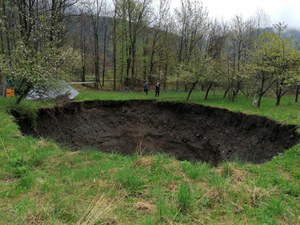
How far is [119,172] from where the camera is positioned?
615cm

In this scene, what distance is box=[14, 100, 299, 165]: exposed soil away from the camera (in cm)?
1405

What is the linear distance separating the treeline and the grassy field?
652 centimetres

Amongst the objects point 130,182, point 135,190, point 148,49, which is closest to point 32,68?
point 130,182

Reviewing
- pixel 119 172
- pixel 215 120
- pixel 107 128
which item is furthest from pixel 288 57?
pixel 119 172

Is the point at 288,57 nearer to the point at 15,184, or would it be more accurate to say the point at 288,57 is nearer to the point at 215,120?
the point at 215,120

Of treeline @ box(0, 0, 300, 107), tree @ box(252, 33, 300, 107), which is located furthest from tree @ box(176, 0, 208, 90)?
tree @ box(252, 33, 300, 107)

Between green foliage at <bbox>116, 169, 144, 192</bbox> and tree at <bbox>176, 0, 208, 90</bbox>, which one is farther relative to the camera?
tree at <bbox>176, 0, 208, 90</bbox>

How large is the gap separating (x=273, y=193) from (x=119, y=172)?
329cm

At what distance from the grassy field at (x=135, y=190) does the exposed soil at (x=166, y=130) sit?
6.03 metres

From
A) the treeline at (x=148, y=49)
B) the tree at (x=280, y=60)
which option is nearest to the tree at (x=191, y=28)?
the treeline at (x=148, y=49)

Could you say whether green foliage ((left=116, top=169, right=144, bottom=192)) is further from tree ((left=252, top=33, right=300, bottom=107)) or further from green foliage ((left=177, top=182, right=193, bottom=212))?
tree ((left=252, top=33, right=300, bottom=107))

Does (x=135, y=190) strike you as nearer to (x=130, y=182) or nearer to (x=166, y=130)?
(x=130, y=182)

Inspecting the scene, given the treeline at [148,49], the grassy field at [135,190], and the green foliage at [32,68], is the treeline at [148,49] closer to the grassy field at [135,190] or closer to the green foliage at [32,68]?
the green foliage at [32,68]

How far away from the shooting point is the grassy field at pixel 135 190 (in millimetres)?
4469
